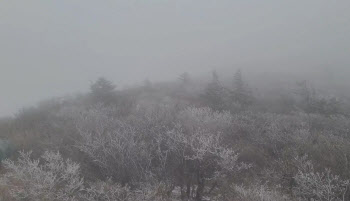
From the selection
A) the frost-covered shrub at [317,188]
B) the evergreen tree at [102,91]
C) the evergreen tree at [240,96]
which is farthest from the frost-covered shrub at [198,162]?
the evergreen tree at [240,96]

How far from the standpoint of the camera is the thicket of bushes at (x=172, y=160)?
33.5 ft

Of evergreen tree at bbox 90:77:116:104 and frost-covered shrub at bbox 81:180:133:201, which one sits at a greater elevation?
evergreen tree at bbox 90:77:116:104

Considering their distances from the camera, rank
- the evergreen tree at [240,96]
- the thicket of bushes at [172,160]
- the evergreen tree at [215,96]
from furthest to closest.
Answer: the evergreen tree at [240,96]
the evergreen tree at [215,96]
the thicket of bushes at [172,160]

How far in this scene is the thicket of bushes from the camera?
1022 centimetres

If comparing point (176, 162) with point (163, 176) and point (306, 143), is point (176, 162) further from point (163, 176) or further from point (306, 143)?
point (306, 143)

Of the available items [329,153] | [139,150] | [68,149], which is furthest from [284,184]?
[68,149]

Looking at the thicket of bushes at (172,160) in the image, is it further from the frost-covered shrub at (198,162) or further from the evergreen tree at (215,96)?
the evergreen tree at (215,96)

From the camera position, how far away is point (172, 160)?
13000 millimetres

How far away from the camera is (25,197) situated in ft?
33.1

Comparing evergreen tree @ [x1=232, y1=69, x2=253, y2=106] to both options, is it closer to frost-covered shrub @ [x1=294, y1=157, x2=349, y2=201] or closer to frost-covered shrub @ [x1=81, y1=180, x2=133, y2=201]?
frost-covered shrub @ [x1=294, y1=157, x2=349, y2=201]

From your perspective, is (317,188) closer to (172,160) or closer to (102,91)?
(172,160)

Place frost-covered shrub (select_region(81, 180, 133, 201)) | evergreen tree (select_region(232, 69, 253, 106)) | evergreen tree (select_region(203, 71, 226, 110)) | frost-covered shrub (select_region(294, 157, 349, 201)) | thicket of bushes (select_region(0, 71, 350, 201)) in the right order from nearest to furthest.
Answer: frost-covered shrub (select_region(294, 157, 349, 201)), frost-covered shrub (select_region(81, 180, 133, 201)), thicket of bushes (select_region(0, 71, 350, 201)), evergreen tree (select_region(203, 71, 226, 110)), evergreen tree (select_region(232, 69, 253, 106))

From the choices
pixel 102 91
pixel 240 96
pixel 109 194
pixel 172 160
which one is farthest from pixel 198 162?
pixel 240 96

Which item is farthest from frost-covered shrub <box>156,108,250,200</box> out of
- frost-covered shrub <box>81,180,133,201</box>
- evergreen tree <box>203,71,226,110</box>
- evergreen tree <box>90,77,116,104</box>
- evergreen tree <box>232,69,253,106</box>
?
evergreen tree <box>232,69,253,106</box>
